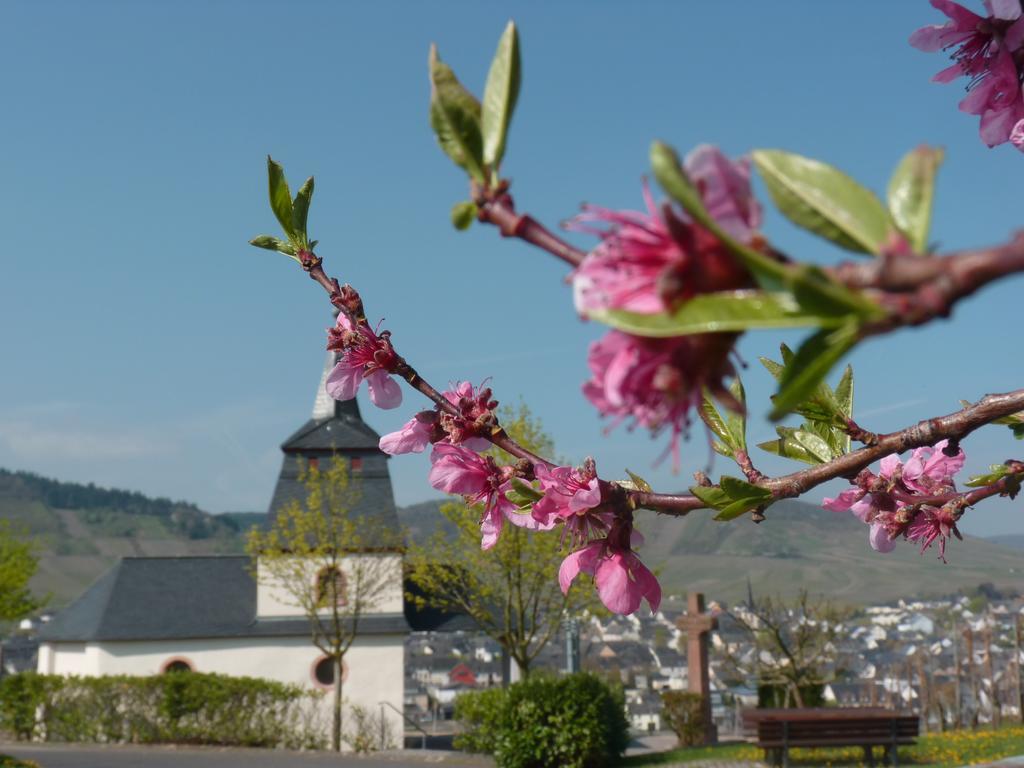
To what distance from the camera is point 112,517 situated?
154125mm

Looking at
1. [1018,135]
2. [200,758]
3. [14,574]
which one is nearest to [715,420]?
[1018,135]

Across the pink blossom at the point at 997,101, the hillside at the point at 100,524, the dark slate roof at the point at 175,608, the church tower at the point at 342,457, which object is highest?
the hillside at the point at 100,524

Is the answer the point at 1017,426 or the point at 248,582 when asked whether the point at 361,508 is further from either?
the point at 1017,426

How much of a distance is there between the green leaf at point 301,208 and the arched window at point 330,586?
80.4 feet

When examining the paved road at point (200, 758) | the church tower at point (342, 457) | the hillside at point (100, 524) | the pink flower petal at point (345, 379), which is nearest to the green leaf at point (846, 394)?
the pink flower petal at point (345, 379)

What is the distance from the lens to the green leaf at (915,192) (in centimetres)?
58

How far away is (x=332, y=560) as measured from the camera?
25.0m

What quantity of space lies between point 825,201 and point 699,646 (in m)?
18.9

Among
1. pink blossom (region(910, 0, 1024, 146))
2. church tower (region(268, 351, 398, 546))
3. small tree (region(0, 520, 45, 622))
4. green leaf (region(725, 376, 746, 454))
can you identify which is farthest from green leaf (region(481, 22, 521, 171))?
church tower (region(268, 351, 398, 546))

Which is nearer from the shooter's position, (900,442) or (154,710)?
(900,442)

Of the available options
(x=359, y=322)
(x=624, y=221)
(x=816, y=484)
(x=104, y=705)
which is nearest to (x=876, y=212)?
(x=624, y=221)

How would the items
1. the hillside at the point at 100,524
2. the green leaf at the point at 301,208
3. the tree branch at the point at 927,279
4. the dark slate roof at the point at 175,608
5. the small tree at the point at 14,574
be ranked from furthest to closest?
the hillside at the point at 100,524
the dark slate roof at the point at 175,608
the small tree at the point at 14,574
the green leaf at the point at 301,208
the tree branch at the point at 927,279

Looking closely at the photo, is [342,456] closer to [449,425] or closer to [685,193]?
[449,425]

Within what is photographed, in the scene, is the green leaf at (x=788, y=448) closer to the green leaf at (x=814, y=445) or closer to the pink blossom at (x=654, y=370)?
the green leaf at (x=814, y=445)
